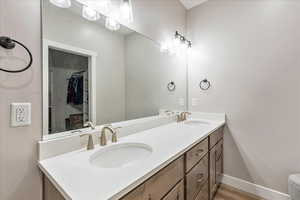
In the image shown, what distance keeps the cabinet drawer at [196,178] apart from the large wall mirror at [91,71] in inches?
28.1

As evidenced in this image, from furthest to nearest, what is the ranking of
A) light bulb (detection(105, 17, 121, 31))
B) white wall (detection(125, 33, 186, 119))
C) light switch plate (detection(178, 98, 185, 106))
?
light switch plate (detection(178, 98, 185, 106)), white wall (detection(125, 33, 186, 119)), light bulb (detection(105, 17, 121, 31))

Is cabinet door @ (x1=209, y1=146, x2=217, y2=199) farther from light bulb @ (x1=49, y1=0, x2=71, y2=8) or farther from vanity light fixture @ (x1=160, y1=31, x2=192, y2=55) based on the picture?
light bulb @ (x1=49, y1=0, x2=71, y2=8)

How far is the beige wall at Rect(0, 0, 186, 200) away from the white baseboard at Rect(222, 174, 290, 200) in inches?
81.4

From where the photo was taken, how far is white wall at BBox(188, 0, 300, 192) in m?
1.54

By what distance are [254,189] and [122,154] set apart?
1730 millimetres

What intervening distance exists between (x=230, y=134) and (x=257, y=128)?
0.31 meters

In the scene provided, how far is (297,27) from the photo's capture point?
1.49m

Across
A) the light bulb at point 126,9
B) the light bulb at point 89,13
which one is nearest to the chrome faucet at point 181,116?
the light bulb at point 126,9

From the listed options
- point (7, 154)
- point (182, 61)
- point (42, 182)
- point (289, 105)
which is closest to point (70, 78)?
point (7, 154)

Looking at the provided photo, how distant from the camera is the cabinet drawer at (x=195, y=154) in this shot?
1.06 metres

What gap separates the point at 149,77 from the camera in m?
1.70

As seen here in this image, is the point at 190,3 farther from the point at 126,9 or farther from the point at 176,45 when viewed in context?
the point at 126,9

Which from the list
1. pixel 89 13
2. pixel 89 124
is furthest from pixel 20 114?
pixel 89 13

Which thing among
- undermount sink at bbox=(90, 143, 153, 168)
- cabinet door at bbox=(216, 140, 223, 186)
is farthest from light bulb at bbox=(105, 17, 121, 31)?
cabinet door at bbox=(216, 140, 223, 186)
